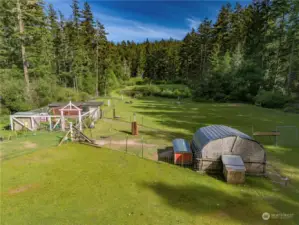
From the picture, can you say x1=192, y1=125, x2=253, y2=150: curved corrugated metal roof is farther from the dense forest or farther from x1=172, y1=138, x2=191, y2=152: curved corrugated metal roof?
the dense forest

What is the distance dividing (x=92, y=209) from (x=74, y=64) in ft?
107

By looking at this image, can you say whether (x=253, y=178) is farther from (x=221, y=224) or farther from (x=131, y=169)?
(x=131, y=169)

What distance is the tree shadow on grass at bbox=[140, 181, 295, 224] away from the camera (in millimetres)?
6160

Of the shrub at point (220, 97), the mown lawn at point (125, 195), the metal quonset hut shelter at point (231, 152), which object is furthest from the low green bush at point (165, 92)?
the mown lawn at point (125, 195)

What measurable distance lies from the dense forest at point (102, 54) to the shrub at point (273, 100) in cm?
12

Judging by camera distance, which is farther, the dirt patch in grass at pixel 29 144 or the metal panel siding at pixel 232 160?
the dirt patch in grass at pixel 29 144

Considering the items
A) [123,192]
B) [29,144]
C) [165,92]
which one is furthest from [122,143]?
[165,92]

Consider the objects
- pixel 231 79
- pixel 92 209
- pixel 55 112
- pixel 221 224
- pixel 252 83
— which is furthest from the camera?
pixel 231 79

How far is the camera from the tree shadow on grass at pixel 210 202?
616 centimetres

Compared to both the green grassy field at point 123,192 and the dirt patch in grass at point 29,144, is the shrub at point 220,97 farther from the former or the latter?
the dirt patch in grass at point 29,144

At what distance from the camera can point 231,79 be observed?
36000 mm

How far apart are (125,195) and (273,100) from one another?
93.2 ft

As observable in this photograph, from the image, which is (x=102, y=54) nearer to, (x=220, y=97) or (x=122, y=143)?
(x=220, y=97)

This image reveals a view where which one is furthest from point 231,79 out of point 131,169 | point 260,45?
point 131,169
